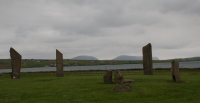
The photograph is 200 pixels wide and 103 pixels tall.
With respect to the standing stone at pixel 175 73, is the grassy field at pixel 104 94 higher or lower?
lower

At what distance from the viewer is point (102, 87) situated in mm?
29281

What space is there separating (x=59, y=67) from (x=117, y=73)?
19.4 metres

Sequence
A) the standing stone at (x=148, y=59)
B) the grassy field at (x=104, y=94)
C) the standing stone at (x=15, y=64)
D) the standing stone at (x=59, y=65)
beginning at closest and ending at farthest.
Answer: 1. the grassy field at (x=104, y=94)
2. the standing stone at (x=15, y=64)
3. the standing stone at (x=148, y=59)
4. the standing stone at (x=59, y=65)

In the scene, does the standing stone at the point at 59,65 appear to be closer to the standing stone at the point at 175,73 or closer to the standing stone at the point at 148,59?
the standing stone at the point at 148,59

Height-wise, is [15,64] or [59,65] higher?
[15,64]

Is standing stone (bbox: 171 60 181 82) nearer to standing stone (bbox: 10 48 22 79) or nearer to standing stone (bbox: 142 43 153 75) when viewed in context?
standing stone (bbox: 142 43 153 75)

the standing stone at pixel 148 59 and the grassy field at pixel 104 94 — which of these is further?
the standing stone at pixel 148 59

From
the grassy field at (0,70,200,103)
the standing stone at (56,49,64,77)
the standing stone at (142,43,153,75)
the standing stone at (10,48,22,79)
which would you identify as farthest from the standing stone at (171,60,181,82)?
the standing stone at (10,48,22,79)

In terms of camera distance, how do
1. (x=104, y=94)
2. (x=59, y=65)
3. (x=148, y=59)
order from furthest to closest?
(x=59, y=65) → (x=148, y=59) → (x=104, y=94)

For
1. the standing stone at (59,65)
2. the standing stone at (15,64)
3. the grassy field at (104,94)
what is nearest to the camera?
the grassy field at (104,94)

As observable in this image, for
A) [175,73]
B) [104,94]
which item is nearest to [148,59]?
[175,73]

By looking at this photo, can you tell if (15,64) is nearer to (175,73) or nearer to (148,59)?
(148,59)

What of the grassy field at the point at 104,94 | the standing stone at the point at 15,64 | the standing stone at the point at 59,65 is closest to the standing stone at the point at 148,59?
the standing stone at the point at 59,65

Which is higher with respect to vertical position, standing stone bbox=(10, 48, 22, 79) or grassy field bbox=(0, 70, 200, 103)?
standing stone bbox=(10, 48, 22, 79)
